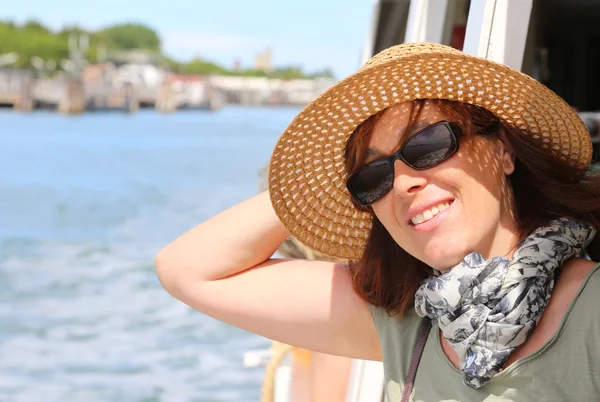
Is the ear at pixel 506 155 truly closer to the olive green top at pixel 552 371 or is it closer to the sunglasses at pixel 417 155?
the sunglasses at pixel 417 155

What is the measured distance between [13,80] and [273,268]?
2949 inches

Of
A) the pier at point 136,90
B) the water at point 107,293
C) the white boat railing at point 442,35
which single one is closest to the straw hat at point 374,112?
the white boat railing at point 442,35

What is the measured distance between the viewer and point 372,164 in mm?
1471

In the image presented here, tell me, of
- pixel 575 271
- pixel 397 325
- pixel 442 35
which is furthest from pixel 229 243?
pixel 442 35

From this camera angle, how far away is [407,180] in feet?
4.66

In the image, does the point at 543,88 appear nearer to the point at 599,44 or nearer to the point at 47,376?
the point at 47,376

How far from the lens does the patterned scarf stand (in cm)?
133

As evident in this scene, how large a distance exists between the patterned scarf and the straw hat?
206 mm

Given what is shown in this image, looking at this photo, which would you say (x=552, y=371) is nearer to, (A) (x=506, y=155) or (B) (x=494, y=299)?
(B) (x=494, y=299)

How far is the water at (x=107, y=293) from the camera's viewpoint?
9961mm

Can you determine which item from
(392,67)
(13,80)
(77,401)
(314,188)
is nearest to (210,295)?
(314,188)

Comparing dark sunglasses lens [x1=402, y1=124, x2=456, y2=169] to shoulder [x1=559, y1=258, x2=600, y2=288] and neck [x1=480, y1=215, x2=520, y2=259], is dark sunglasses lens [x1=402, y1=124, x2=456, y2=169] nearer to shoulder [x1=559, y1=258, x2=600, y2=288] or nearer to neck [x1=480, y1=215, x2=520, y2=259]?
neck [x1=480, y1=215, x2=520, y2=259]

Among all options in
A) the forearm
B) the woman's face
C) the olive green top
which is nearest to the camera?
the olive green top

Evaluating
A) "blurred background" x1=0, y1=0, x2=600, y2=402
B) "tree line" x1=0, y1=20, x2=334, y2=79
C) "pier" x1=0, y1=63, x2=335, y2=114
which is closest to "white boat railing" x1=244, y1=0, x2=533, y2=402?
"blurred background" x1=0, y1=0, x2=600, y2=402
